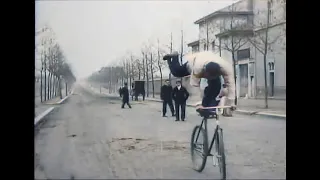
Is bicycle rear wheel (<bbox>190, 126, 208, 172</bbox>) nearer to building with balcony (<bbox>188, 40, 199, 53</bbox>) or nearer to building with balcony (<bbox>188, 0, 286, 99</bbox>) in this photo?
building with balcony (<bbox>188, 0, 286, 99</bbox>)

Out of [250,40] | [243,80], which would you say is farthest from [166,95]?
[250,40]

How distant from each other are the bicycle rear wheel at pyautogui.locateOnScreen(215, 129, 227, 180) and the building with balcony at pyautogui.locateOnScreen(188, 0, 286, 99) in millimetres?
288

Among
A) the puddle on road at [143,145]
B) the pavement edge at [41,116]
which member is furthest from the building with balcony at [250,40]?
the pavement edge at [41,116]

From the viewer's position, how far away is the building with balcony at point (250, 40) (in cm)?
257

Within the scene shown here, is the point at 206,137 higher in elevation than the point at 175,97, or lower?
lower

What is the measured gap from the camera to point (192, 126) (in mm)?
2559

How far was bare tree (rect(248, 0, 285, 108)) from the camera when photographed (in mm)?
2570

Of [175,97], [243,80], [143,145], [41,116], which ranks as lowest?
[143,145]

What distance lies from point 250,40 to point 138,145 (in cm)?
98

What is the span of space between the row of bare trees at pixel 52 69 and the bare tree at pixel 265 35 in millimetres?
1193

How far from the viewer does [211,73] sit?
8.37 feet

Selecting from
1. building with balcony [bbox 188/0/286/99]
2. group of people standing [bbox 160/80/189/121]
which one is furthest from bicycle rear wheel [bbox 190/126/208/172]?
building with balcony [bbox 188/0/286/99]

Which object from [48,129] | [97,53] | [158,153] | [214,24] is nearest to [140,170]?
[158,153]

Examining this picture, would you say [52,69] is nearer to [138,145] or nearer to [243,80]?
[138,145]
